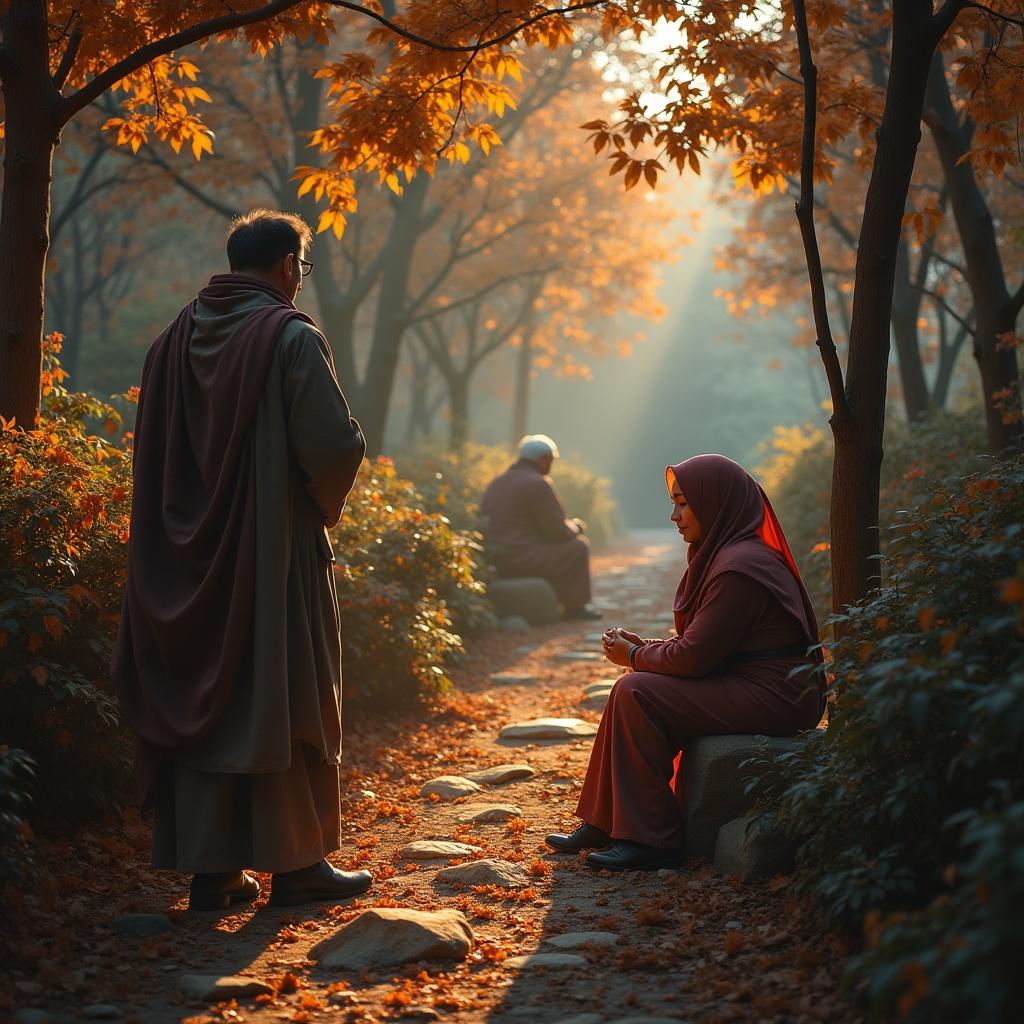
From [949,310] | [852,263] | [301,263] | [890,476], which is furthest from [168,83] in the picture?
[852,263]

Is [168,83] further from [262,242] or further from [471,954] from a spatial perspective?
[471,954]

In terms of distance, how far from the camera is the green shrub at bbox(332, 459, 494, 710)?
22.3 ft

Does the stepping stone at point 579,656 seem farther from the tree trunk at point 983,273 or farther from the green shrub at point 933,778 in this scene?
the green shrub at point 933,778

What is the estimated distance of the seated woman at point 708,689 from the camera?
4281 mm

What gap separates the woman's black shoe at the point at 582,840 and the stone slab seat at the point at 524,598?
665 cm

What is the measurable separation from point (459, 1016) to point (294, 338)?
7.33 ft

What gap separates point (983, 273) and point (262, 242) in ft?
17.4

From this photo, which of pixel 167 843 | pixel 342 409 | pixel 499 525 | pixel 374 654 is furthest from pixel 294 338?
pixel 499 525

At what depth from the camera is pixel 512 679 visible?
28.2 feet

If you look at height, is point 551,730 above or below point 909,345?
below

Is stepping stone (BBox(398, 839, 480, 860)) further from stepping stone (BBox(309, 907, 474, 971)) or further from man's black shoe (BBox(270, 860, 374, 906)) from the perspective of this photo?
stepping stone (BBox(309, 907, 474, 971))

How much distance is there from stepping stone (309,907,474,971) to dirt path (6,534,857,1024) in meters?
0.05

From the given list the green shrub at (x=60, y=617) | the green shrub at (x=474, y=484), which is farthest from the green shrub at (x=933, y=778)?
the green shrub at (x=474, y=484)

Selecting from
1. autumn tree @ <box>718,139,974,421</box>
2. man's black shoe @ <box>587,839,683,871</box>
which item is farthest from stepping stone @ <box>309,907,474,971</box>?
autumn tree @ <box>718,139,974,421</box>
